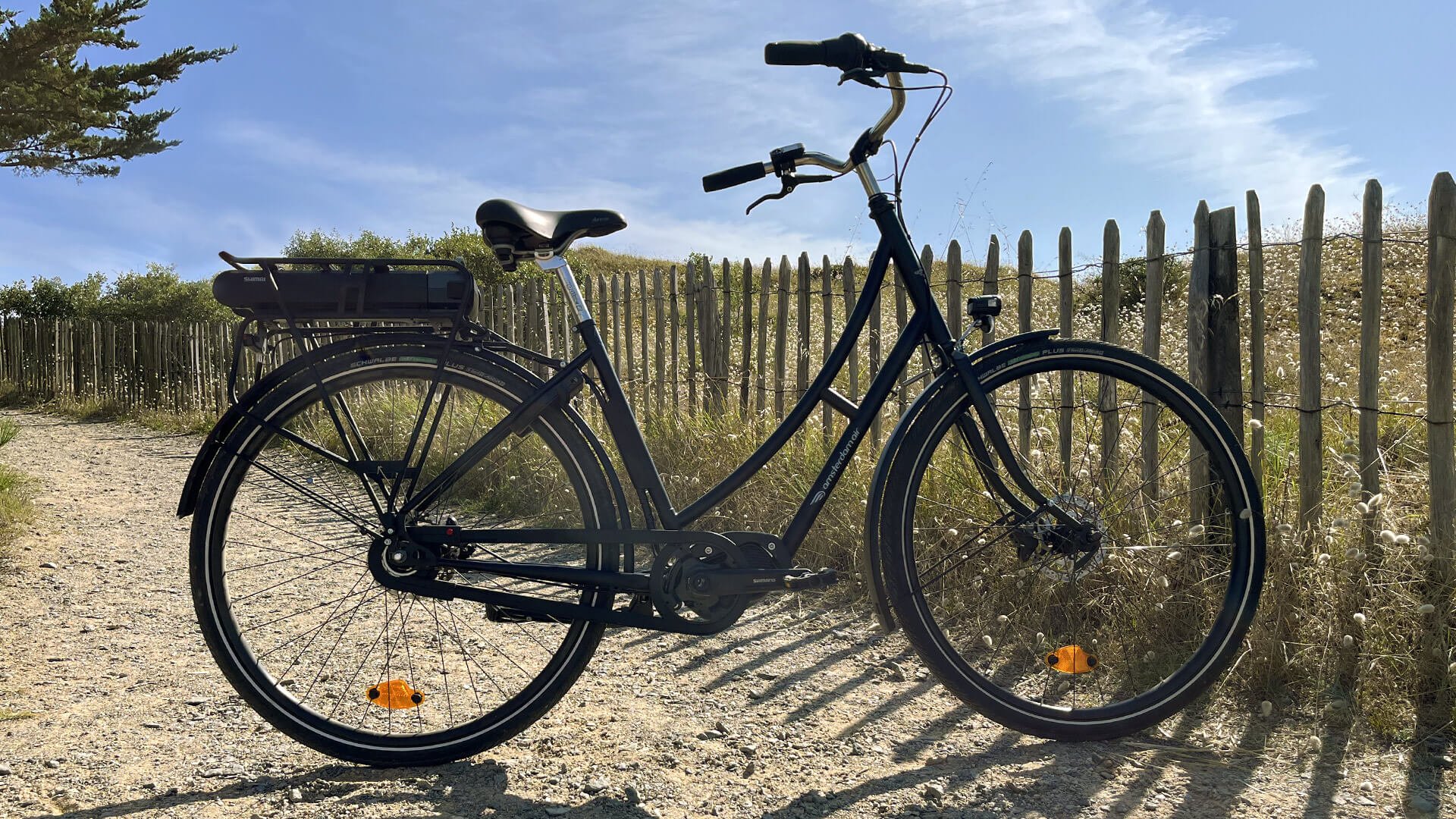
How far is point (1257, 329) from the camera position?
4043mm

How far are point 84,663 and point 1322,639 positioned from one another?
15.4ft

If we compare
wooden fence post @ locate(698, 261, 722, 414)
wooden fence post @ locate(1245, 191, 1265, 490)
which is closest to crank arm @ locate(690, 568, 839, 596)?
wooden fence post @ locate(1245, 191, 1265, 490)

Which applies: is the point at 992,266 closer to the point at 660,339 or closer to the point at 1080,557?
the point at 1080,557

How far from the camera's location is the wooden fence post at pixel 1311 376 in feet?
12.5

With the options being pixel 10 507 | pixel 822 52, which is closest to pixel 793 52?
pixel 822 52

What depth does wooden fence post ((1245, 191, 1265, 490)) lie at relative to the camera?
155 inches

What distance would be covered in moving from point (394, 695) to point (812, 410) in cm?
159

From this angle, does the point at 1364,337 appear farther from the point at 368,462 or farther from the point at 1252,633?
the point at 368,462

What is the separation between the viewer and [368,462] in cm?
281

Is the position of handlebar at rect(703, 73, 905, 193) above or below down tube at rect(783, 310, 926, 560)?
above

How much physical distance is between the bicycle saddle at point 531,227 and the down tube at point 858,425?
882 millimetres

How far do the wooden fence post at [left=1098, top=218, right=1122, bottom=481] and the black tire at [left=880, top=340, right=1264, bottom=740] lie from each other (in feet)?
0.05

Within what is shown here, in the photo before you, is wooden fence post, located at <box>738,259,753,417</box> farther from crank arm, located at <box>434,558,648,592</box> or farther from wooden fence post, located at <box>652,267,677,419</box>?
crank arm, located at <box>434,558,648,592</box>

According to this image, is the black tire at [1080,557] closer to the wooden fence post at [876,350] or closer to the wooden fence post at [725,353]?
the wooden fence post at [876,350]
